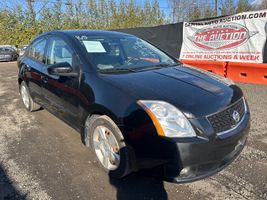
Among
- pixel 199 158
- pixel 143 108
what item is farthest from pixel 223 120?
pixel 143 108

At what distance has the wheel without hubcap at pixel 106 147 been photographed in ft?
8.74

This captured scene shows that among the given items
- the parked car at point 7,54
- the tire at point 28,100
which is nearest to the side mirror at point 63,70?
the tire at point 28,100

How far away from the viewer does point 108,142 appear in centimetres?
275

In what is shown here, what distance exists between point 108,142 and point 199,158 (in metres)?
1.02

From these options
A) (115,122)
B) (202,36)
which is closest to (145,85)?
(115,122)

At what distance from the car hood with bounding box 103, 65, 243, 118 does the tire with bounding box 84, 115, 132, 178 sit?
0.43m

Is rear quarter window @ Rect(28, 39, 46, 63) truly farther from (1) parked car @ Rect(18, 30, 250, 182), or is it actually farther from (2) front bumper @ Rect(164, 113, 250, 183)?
(2) front bumper @ Rect(164, 113, 250, 183)

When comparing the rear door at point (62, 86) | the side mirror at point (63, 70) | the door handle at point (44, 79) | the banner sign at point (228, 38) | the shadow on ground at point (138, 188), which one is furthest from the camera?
the banner sign at point (228, 38)

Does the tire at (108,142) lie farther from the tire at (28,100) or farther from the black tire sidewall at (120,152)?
the tire at (28,100)

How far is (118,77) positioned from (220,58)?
20.5ft

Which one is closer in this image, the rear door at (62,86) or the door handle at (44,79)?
the rear door at (62,86)

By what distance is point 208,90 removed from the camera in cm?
260

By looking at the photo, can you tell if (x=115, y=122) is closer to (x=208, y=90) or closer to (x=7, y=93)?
(x=208, y=90)

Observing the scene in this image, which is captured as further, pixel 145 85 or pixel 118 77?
pixel 118 77
